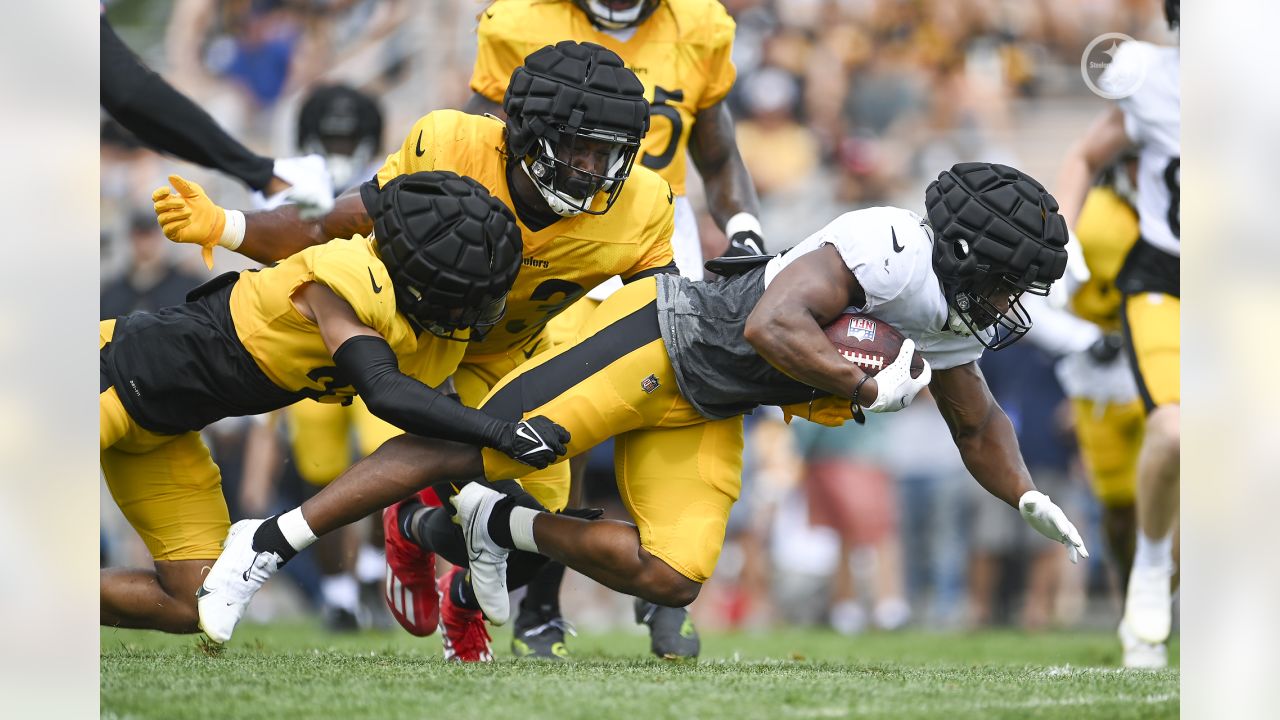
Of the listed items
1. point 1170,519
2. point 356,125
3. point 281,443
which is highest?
point 356,125

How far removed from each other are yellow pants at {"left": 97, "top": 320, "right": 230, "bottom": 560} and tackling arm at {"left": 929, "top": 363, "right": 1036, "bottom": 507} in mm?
2014

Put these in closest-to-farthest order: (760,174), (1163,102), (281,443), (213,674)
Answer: (213,674)
(1163,102)
(281,443)
(760,174)

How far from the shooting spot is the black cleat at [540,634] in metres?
4.73

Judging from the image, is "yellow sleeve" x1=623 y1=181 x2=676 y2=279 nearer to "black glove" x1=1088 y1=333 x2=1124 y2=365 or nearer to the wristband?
the wristband

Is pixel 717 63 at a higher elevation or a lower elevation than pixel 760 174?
higher

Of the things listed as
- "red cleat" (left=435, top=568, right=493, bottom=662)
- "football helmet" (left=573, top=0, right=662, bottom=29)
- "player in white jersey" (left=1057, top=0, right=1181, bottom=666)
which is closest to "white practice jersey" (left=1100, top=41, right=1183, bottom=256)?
"player in white jersey" (left=1057, top=0, right=1181, bottom=666)

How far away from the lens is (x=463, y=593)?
4.41 m

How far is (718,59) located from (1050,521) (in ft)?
6.06

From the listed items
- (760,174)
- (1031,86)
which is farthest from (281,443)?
(1031,86)

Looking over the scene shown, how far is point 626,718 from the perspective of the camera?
298 centimetres
